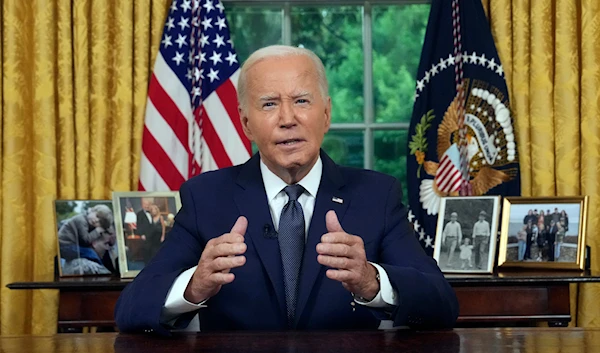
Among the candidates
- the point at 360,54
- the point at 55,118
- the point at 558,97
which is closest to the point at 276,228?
the point at 55,118

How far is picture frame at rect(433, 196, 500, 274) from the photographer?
146 inches

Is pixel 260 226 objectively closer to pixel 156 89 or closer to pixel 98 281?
pixel 98 281

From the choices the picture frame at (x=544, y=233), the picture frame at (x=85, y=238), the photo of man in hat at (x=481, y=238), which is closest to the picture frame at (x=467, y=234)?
the photo of man in hat at (x=481, y=238)

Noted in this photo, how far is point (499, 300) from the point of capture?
138 inches

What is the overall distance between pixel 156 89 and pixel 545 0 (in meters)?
1.91

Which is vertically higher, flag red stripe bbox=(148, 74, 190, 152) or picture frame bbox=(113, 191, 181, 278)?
flag red stripe bbox=(148, 74, 190, 152)

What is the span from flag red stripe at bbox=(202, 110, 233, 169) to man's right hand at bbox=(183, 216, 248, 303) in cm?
220

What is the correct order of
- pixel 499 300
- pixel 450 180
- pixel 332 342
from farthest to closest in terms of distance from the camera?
pixel 450 180
pixel 499 300
pixel 332 342

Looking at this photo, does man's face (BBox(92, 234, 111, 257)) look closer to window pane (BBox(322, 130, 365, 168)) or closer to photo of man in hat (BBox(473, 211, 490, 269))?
window pane (BBox(322, 130, 365, 168))

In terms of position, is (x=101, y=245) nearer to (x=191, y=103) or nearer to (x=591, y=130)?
(x=191, y=103)

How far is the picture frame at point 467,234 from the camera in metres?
3.71

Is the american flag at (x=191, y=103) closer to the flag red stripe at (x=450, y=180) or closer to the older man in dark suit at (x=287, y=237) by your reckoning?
the flag red stripe at (x=450, y=180)

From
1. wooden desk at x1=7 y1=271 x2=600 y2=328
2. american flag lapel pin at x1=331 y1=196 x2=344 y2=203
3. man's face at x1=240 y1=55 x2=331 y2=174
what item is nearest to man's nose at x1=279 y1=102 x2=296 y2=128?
man's face at x1=240 y1=55 x2=331 y2=174

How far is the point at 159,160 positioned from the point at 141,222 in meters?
0.43
